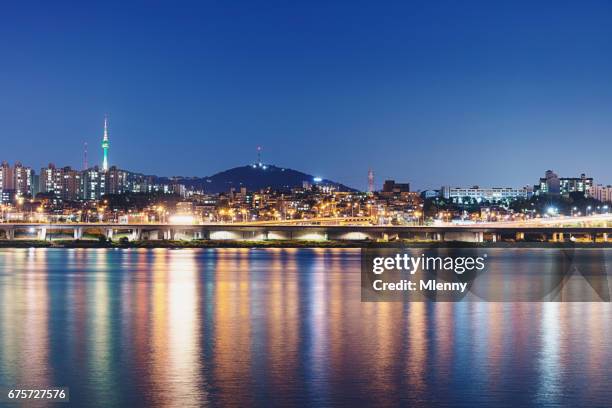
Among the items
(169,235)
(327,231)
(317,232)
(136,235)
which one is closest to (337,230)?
(327,231)

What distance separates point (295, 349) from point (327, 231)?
286 feet

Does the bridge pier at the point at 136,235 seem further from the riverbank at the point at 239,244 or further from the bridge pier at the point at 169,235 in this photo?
the bridge pier at the point at 169,235

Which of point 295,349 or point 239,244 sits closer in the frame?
point 295,349

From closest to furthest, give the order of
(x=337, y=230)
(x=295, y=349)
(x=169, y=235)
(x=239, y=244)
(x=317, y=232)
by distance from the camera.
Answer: (x=295, y=349) < (x=239, y=244) < (x=337, y=230) < (x=169, y=235) < (x=317, y=232)

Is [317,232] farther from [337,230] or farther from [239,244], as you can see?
[239,244]

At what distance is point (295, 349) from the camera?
84.4 ft

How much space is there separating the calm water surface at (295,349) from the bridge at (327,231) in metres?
59.3

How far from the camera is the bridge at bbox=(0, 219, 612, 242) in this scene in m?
102

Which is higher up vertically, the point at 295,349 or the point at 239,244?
the point at 239,244

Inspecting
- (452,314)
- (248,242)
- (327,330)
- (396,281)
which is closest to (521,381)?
(327,330)

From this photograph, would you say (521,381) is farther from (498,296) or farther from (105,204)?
(105,204)

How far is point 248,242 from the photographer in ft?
357

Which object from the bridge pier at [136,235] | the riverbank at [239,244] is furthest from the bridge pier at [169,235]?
the riverbank at [239,244]

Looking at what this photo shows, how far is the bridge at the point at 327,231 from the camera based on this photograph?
10219cm
